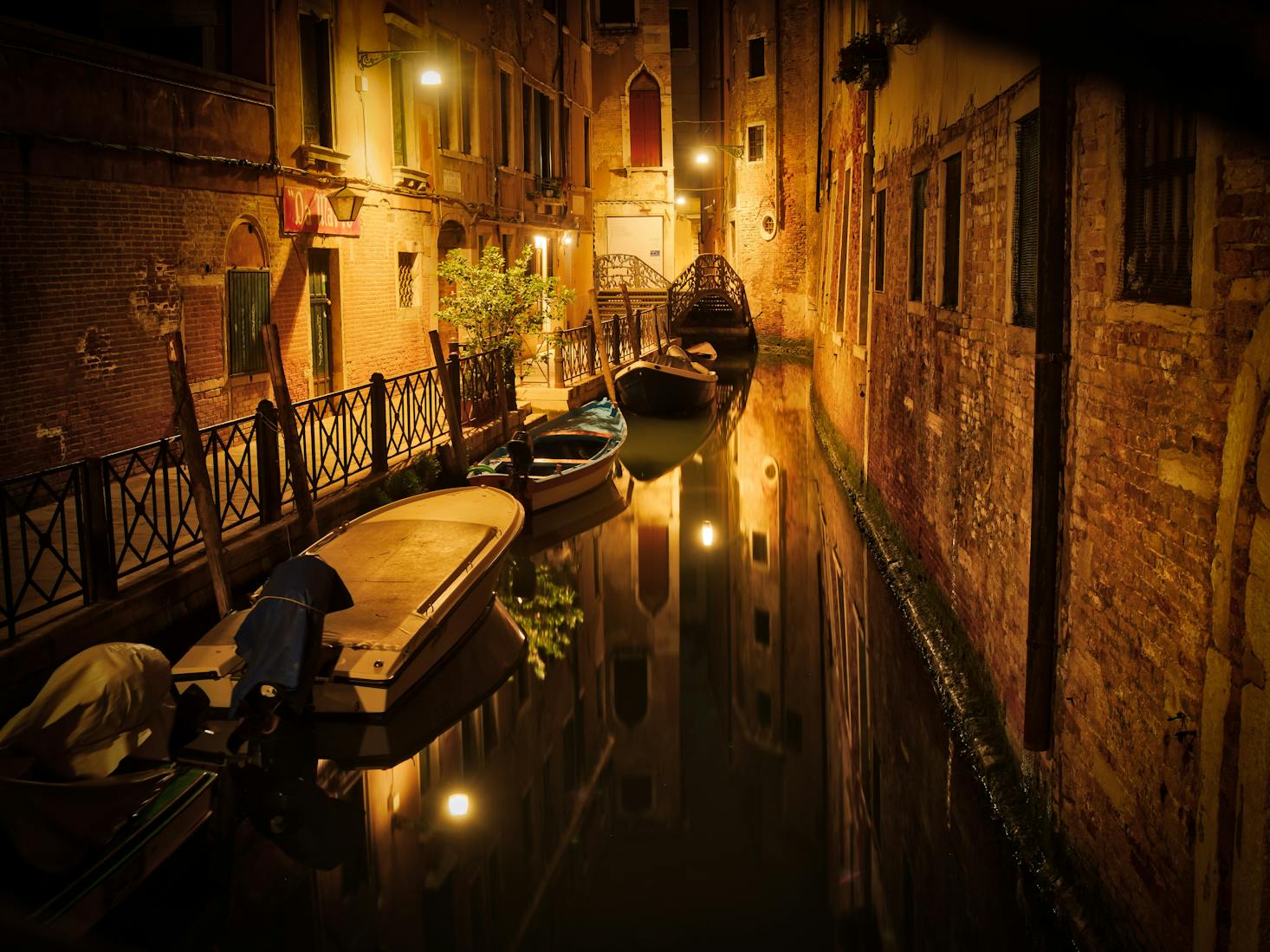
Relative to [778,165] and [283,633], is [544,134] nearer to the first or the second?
[778,165]

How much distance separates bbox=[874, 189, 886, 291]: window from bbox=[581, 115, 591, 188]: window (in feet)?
50.3

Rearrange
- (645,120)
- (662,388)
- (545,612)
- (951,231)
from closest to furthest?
(951,231)
(545,612)
(662,388)
(645,120)

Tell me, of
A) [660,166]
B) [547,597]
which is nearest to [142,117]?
[547,597]

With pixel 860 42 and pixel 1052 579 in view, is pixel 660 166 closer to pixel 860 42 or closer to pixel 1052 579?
pixel 860 42

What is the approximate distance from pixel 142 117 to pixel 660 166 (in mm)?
23145

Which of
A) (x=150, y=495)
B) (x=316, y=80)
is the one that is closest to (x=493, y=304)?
(x=316, y=80)

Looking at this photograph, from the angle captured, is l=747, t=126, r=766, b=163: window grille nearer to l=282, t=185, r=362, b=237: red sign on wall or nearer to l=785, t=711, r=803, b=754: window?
l=282, t=185, r=362, b=237: red sign on wall

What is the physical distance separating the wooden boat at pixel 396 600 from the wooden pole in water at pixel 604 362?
371 inches

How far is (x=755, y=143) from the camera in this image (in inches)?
1284

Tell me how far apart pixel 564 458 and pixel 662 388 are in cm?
612

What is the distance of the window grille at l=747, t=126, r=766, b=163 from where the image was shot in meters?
32.4

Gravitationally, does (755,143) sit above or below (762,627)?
above

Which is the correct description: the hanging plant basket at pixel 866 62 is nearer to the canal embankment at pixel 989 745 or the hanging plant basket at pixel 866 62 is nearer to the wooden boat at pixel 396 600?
the canal embankment at pixel 989 745

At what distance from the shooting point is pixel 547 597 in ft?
32.9
